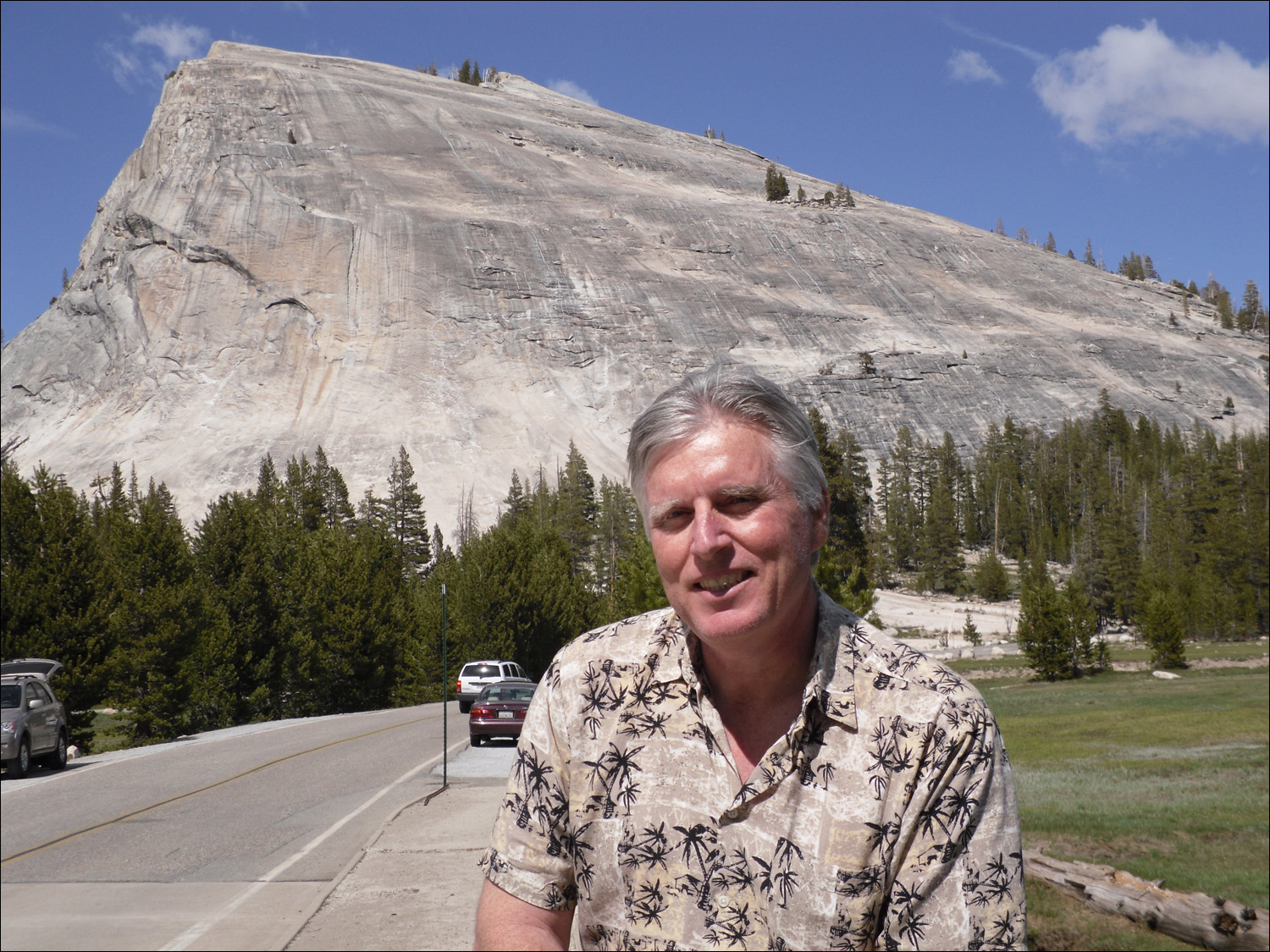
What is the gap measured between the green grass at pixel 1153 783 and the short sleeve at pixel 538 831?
962 centimetres

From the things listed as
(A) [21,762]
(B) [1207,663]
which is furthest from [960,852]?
(B) [1207,663]

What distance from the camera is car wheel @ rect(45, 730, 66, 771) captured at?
2.90 metres

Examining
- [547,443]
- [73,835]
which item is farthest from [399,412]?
[73,835]

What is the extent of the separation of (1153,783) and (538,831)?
68.8 ft

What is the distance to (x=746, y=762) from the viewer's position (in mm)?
2363

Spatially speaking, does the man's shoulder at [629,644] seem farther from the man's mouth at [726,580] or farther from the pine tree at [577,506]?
the pine tree at [577,506]

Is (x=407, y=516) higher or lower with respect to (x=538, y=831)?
higher

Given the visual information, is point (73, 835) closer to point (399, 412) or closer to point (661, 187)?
point (399, 412)

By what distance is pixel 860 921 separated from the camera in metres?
2.18

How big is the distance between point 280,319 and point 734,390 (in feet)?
347

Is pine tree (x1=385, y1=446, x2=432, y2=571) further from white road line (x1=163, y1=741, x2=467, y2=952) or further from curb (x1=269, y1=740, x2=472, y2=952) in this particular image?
white road line (x1=163, y1=741, x2=467, y2=952)

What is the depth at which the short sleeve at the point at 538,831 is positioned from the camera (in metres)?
2.35

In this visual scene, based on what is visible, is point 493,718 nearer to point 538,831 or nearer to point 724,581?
point 538,831

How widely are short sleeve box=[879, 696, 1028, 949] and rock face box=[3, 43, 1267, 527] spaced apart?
86.0m
